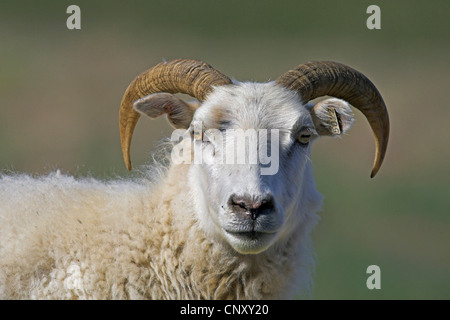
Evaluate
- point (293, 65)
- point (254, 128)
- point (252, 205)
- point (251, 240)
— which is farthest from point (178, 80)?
point (293, 65)

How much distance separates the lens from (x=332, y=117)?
6566mm

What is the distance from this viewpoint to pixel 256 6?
32.1 metres

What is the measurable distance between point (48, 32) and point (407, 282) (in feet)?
59.2

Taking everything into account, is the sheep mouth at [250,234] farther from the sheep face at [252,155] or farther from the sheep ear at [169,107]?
the sheep ear at [169,107]

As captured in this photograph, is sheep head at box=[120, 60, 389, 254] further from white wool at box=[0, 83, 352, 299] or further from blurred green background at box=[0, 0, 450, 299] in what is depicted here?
blurred green background at box=[0, 0, 450, 299]

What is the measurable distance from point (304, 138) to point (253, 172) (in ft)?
2.94

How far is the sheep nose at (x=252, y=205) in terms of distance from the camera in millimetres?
5367

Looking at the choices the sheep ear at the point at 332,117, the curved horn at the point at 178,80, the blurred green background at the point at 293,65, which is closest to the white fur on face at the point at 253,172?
the curved horn at the point at 178,80

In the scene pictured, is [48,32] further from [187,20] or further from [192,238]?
[192,238]

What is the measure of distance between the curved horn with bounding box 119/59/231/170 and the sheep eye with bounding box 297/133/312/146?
0.81 m

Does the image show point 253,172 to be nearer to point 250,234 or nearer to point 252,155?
point 252,155

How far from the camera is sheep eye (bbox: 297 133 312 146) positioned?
20.4 ft

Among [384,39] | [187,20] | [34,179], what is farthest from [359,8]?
[34,179]

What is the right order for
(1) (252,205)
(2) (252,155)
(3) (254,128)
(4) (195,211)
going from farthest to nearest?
1. (4) (195,211)
2. (3) (254,128)
3. (2) (252,155)
4. (1) (252,205)
